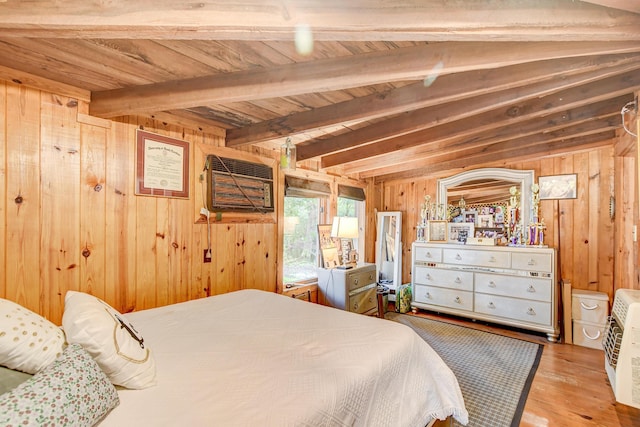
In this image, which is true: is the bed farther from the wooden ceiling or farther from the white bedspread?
the wooden ceiling

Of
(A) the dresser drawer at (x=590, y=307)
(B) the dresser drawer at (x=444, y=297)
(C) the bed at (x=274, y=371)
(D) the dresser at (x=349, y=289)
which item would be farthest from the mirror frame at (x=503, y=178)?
(C) the bed at (x=274, y=371)

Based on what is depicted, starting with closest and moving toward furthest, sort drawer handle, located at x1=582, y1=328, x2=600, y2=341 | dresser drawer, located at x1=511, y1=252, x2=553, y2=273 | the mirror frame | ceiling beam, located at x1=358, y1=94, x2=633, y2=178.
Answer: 1. ceiling beam, located at x1=358, y1=94, x2=633, y2=178
2. drawer handle, located at x1=582, y1=328, x2=600, y2=341
3. dresser drawer, located at x1=511, y1=252, x2=553, y2=273
4. the mirror frame

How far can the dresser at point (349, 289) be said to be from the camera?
3441mm

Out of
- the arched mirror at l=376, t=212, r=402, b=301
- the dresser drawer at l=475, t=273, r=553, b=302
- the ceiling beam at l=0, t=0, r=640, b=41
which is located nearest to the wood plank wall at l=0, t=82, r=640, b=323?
the dresser drawer at l=475, t=273, r=553, b=302

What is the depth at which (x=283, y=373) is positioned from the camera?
1.17m

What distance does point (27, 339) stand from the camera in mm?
952

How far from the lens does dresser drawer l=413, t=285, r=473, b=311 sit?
3.83 metres

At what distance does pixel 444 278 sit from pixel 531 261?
1.00 m

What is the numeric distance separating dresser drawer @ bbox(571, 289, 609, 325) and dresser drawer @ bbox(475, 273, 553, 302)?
27 cm

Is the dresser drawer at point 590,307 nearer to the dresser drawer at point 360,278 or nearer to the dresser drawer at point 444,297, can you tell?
the dresser drawer at point 444,297

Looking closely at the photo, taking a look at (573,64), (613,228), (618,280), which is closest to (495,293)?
(618,280)

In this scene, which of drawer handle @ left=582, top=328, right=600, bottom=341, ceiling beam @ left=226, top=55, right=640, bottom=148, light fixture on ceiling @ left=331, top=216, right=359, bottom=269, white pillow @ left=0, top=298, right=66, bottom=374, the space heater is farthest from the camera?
light fixture on ceiling @ left=331, top=216, right=359, bottom=269

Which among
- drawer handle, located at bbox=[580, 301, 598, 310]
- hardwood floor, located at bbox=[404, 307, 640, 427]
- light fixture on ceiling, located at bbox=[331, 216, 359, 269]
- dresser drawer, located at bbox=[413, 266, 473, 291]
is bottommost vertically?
hardwood floor, located at bbox=[404, 307, 640, 427]

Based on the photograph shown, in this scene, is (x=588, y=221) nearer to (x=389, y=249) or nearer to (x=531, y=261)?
(x=531, y=261)
